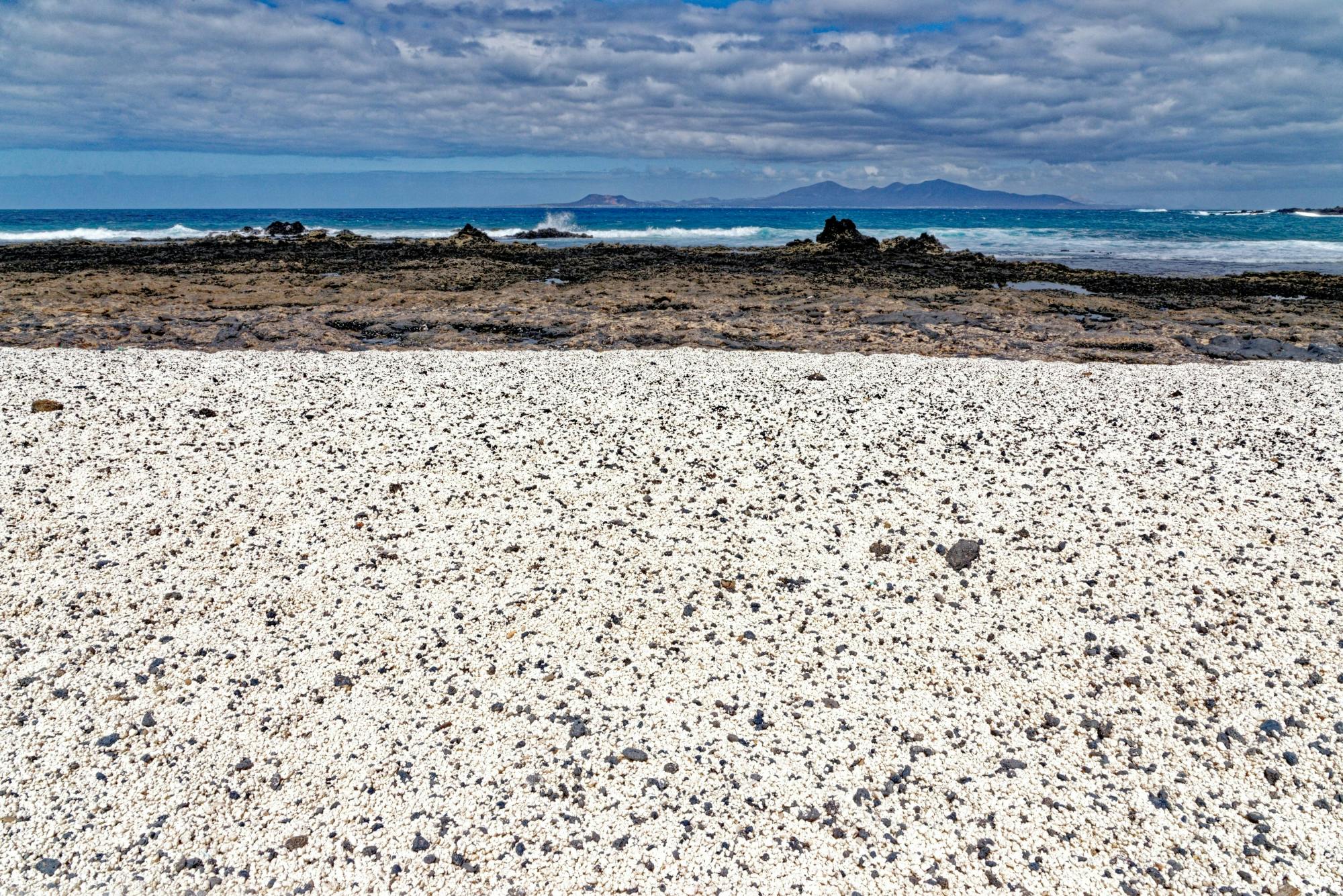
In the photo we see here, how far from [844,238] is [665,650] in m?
30.2

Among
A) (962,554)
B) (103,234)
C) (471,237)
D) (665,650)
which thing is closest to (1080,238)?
(471,237)

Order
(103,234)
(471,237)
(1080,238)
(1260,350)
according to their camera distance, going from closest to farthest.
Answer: (1260,350) < (471,237) < (1080,238) < (103,234)

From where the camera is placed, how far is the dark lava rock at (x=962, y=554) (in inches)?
216

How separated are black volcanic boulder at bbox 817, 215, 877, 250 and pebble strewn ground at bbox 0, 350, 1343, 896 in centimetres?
2456

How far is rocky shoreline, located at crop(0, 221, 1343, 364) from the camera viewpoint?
41.1ft

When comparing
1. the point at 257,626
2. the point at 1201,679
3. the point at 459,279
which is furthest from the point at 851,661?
the point at 459,279

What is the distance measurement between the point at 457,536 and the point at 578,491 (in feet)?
3.33

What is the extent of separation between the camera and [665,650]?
4.70m

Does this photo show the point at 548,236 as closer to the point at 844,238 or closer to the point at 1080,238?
the point at 844,238

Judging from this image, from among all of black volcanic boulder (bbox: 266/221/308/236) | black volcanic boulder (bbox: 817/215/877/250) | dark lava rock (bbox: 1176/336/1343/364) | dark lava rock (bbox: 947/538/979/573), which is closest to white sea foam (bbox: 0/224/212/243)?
black volcanic boulder (bbox: 266/221/308/236)

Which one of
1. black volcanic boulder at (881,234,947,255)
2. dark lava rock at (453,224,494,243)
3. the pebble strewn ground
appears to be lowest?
the pebble strewn ground

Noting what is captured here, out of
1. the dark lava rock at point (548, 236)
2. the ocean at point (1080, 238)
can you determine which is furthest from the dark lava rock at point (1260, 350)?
the dark lava rock at point (548, 236)

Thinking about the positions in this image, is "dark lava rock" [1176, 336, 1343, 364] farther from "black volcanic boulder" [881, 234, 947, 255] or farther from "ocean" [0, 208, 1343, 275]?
"black volcanic boulder" [881, 234, 947, 255]

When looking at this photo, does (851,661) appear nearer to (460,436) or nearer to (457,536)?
(457,536)
